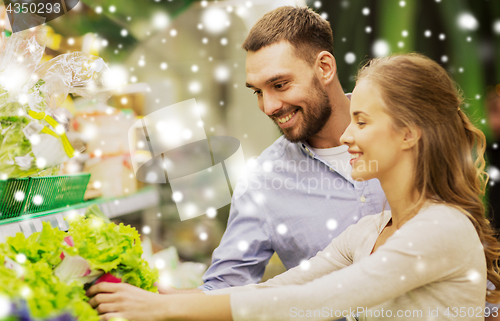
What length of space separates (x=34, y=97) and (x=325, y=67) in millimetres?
1030

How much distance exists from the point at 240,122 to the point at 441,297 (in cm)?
174

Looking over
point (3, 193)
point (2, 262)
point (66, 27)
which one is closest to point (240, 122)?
point (66, 27)

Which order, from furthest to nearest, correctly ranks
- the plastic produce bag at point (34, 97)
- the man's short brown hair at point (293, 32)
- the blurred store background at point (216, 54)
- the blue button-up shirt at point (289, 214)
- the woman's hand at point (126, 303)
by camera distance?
the blurred store background at point (216, 54) → the man's short brown hair at point (293, 32) → the blue button-up shirt at point (289, 214) → the plastic produce bag at point (34, 97) → the woman's hand at point (126, 303)

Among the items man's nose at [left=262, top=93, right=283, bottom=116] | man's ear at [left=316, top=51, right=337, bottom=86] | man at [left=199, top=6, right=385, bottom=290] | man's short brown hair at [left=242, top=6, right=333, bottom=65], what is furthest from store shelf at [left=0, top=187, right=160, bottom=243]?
man's ear at [left=316, top=51, right=337, bottom=86]

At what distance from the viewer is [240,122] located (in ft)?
7.52

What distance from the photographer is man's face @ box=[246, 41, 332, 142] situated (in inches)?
50.3

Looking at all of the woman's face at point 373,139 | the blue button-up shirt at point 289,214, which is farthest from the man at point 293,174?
the woman's face at point 373,139

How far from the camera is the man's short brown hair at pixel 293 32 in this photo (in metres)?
1.32

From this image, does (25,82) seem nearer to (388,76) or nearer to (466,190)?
(388,76)

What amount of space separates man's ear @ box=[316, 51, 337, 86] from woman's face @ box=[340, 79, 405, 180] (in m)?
0.61

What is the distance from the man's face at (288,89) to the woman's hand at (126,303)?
32.9 inches

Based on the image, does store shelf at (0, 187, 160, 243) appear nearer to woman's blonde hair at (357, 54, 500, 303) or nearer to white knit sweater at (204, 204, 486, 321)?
white knit sweater at (204, 204, 486, 321)

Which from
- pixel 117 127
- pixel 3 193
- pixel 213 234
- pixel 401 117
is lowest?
pixel 213 234

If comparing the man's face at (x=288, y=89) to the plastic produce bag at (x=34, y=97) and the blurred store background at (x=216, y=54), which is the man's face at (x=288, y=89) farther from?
the blurred store background at (x=216, y=54)
